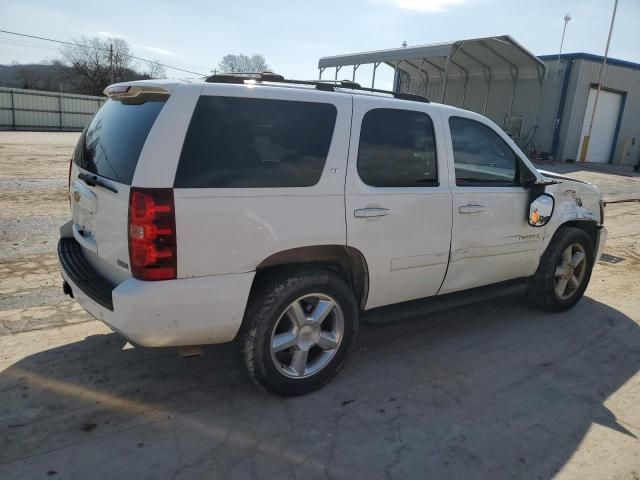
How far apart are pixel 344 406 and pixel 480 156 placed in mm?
2340

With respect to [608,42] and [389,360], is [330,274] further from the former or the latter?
[608,42]

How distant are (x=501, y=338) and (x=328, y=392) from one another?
1.88m

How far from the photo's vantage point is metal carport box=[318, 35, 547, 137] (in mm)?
21156

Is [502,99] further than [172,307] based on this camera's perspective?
Yes

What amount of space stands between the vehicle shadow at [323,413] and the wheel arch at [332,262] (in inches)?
26.6

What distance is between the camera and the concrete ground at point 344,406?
262cm

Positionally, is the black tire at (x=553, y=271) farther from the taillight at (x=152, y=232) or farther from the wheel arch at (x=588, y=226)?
the taillight at (x=152, y=232)

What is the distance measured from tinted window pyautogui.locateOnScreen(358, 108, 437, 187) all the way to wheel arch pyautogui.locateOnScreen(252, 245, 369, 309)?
514mm

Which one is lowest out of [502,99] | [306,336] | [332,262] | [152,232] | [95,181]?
[306,336]

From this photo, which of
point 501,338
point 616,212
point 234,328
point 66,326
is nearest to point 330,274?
point 234,328

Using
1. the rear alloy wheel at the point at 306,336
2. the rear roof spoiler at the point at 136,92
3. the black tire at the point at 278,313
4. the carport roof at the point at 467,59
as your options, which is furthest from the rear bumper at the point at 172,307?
the carport roof at the point at 467,59

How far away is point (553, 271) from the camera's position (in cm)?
479

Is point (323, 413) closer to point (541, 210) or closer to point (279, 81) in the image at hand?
point (279, 81)

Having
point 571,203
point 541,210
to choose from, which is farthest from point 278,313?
point 571,203
